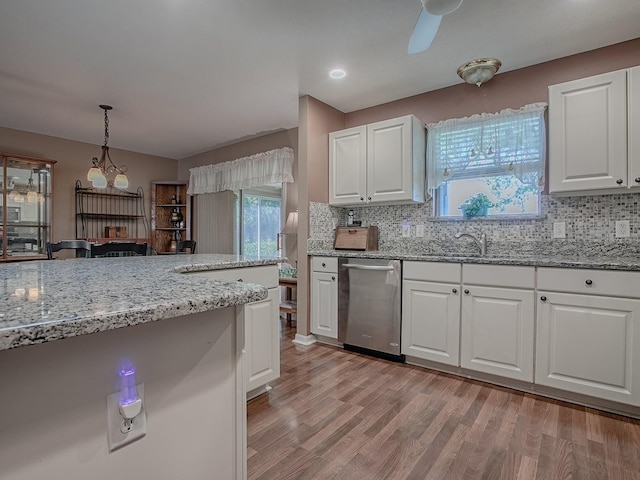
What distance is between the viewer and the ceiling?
6.81 feet

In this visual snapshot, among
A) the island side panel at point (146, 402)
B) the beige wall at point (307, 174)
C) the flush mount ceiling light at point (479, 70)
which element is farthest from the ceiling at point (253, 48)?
the island side panel at point (146, 402)

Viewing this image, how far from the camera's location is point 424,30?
1774mm

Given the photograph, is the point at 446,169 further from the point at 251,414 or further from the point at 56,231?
the point at 56,231

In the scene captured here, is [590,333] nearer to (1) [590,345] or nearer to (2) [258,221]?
(1) [590,345]

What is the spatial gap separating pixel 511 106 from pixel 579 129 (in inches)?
26.2

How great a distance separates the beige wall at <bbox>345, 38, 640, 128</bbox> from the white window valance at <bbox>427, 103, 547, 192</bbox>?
0.38 feet

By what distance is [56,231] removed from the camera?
15.5 feet

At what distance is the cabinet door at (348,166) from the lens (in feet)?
10.7

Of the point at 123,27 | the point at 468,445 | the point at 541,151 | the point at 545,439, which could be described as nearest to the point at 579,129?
the point at 541,151

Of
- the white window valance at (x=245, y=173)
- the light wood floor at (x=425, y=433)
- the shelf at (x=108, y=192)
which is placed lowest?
the light wood floor at (x=425, y=433)

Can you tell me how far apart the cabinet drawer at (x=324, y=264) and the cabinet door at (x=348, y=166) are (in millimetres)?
636

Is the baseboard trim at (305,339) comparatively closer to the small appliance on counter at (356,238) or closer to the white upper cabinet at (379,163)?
the small appliance on counter at (356,238)

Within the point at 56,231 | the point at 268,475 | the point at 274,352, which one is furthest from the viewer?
the point at 56,231

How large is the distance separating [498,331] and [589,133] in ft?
4.68
